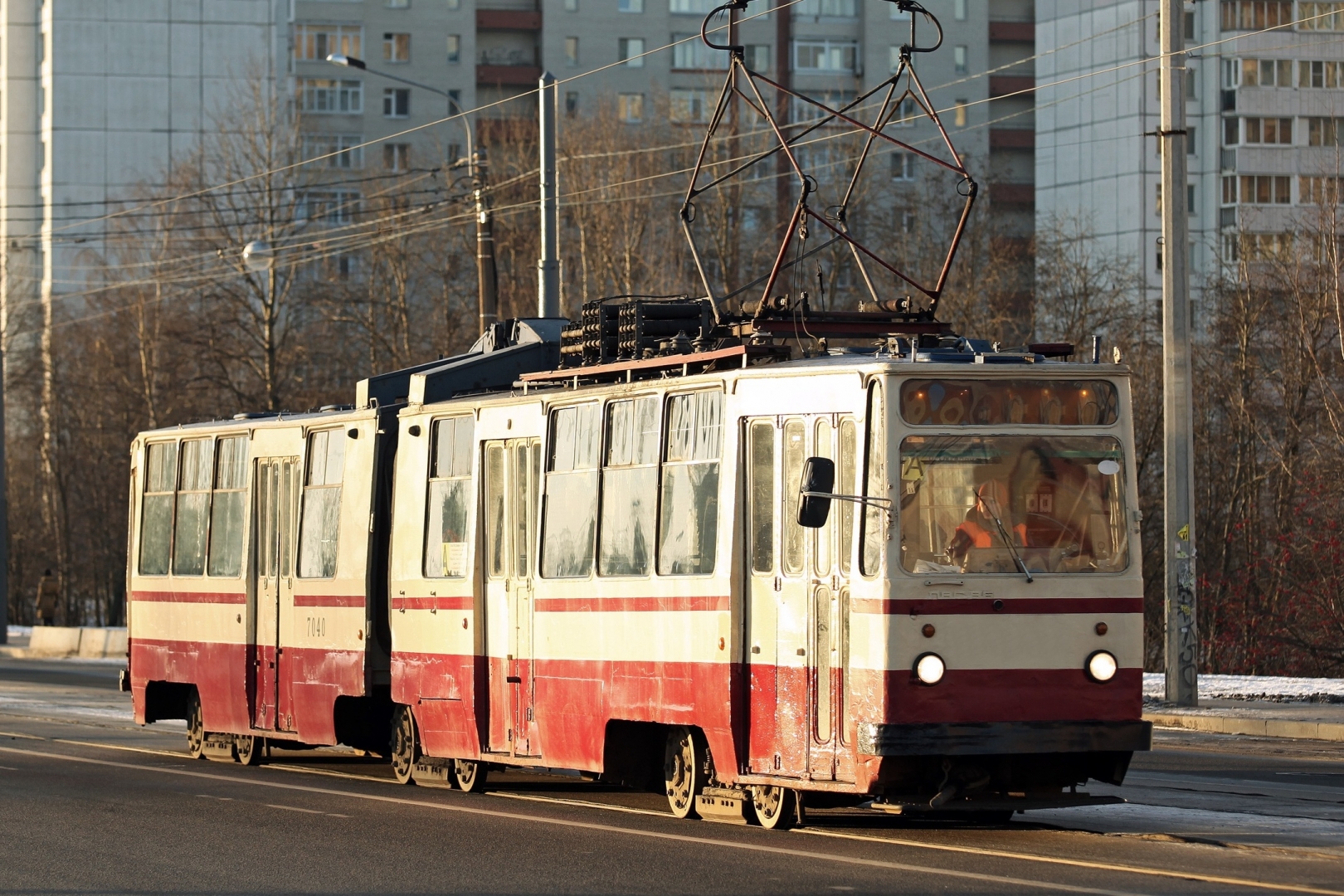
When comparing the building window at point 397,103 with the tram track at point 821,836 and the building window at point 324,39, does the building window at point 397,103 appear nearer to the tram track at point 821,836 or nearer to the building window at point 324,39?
the building window at point 324,39

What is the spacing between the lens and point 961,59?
10062 centimetres

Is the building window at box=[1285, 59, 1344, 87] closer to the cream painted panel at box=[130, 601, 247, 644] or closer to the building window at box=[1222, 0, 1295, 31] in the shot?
the building window at box=[1222, 0, 1295, 31]

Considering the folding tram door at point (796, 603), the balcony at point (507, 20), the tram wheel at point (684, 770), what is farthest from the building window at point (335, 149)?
the folding tram door at point (796, 603)

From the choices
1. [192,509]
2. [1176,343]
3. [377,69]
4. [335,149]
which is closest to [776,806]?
[192,509]

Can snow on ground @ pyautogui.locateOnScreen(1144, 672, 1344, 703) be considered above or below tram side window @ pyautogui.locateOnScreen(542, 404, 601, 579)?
below

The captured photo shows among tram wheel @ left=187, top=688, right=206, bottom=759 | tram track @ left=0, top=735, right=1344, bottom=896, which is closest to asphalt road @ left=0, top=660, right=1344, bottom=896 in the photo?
tram track @ left=0, top=735, right=1344, bottom=896

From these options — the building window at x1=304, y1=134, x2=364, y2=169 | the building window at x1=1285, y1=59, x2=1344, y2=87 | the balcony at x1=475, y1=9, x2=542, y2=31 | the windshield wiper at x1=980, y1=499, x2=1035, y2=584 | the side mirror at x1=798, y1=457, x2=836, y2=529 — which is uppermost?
the balcony at x1=475, y1=9, x2=542, y2=31

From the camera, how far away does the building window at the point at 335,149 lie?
72.4 m

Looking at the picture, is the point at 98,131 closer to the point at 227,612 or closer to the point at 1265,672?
the point at 1265,672

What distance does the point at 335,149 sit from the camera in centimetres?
9031

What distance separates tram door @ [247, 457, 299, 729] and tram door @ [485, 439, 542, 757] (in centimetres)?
362

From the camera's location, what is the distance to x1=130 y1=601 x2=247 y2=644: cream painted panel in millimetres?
20281

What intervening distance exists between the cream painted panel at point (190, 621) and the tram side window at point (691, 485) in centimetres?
691

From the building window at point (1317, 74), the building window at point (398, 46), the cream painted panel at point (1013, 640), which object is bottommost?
the cream painted panel at point (1013, 640)
